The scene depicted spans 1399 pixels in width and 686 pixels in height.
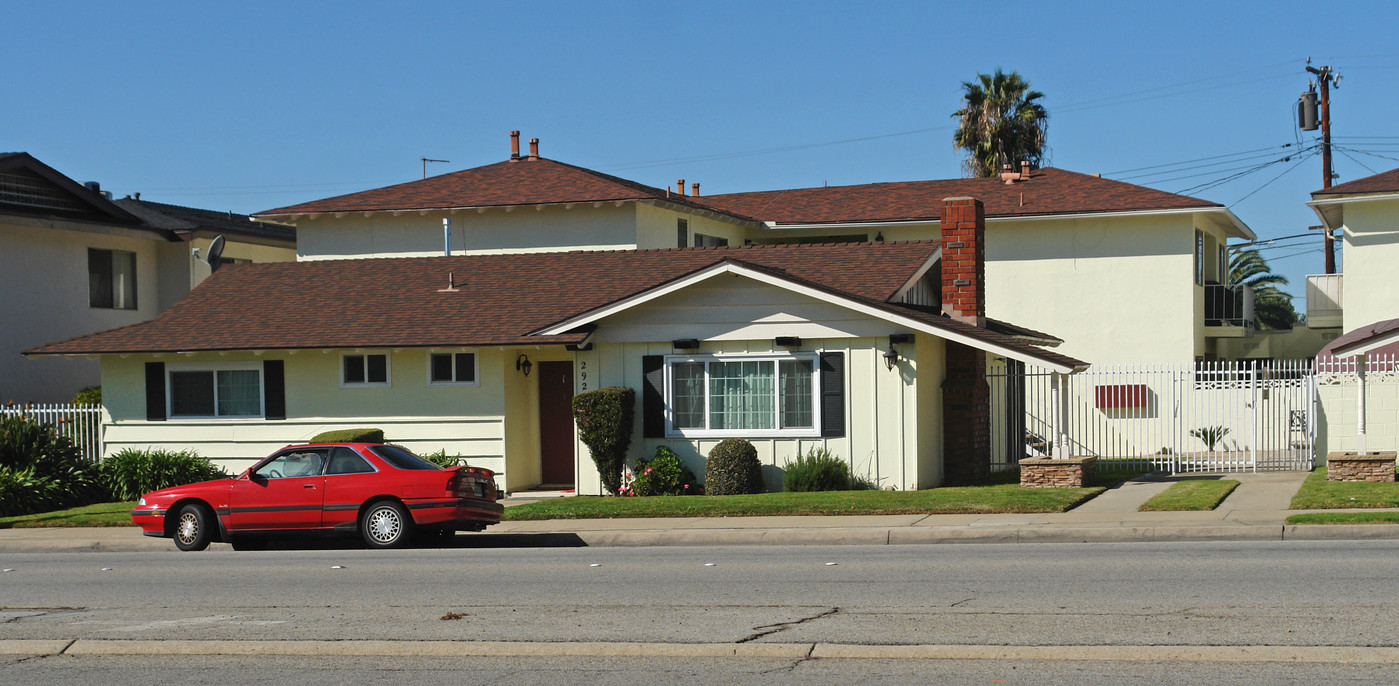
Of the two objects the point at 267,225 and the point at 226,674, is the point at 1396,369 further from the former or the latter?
the point at 267,225

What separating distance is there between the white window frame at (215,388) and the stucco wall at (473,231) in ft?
28.7

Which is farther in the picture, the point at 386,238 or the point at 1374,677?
the point at 386,238

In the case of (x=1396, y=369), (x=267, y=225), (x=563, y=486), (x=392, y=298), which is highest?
(x=267, y=225)

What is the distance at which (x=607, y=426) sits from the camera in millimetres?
21812

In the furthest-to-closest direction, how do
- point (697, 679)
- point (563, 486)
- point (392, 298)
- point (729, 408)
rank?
point (392, 298) < point (563, 486) < point (729, 408) < point (697, 679)

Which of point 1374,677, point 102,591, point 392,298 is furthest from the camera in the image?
point 392,298

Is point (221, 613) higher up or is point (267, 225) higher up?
point (267, 225)

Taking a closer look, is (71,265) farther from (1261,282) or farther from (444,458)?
(1261,282)

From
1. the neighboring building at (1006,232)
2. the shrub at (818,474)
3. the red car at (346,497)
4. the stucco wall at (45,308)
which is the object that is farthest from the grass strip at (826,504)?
the stucco wall at (45,308)

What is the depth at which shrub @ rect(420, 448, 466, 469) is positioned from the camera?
23.1m

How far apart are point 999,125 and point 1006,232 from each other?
18324mm

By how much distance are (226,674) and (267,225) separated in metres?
34.4

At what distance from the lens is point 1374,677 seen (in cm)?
751

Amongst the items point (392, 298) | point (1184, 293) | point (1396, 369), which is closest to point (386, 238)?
point (392, 298)
